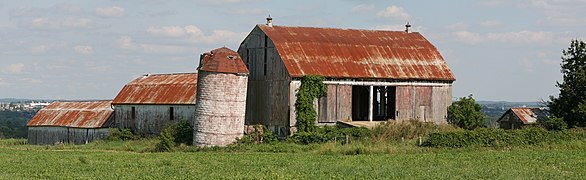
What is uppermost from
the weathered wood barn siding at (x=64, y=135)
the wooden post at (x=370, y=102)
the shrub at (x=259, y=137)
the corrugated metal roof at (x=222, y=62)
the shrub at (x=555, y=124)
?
the corrugated metal roof at (x=222, y=62)

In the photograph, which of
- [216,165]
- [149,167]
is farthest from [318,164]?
[149,167]

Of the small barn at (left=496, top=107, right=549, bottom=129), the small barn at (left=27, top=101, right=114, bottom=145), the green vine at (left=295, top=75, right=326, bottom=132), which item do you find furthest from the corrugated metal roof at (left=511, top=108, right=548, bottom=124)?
the small barn at (left=27, top=101, right=114, bottom=145)

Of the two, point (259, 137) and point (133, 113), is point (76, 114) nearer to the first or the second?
point (133, 113)

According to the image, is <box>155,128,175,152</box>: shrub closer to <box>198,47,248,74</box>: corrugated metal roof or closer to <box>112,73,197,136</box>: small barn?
<box>198,47,248,74</box>: corrugated metal roof

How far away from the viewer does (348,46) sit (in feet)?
169

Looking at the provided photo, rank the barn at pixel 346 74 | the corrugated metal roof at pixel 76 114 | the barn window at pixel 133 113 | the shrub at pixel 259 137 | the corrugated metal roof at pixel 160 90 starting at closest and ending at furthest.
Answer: the shrub at pixel 259 137 → the barn at pixel 346 74 → the corrugated metal roof at pixel 160 90 → the barn window at pixel 133 113 → the corrugated metal roof at pixel 76 114

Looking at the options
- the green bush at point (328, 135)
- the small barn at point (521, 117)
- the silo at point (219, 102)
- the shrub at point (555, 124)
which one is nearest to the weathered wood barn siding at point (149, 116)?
the silo at point (219, 102)

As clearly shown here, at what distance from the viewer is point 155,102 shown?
5647 centimetres

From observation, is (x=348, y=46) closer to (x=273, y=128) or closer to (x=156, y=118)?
(x=273, y=128)

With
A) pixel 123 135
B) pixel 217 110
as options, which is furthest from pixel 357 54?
pixel 123 135

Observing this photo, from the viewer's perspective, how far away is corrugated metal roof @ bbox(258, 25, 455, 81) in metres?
48.8

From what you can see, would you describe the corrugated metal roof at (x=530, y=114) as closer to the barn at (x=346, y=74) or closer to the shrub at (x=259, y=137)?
the barn at (x=346, y=74)

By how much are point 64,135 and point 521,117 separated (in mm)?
30093

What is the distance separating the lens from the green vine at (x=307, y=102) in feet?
155
